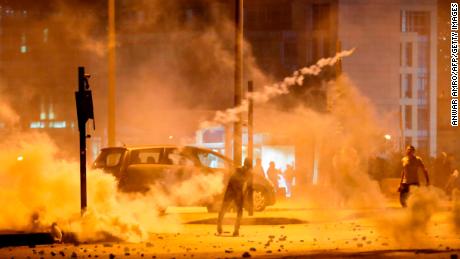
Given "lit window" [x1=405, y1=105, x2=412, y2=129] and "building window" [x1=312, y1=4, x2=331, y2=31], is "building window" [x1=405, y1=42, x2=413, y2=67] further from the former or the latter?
"building window" [x1=312, y1=4, x2=331, y2=31]

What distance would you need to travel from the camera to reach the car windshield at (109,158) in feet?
70.8

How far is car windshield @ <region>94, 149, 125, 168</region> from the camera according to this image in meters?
21.6

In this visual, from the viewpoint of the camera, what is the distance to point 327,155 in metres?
34.6

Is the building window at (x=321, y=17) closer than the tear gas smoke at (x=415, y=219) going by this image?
No

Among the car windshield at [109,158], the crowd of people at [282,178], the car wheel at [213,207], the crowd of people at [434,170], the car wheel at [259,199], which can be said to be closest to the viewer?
the car windshield at [109,158]

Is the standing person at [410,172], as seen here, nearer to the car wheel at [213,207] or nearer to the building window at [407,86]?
the car wheel at [213,207]

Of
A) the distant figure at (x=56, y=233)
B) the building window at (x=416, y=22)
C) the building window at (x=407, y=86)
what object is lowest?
the distant figure at (x=56, y=233)

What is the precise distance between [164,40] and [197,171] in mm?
21632

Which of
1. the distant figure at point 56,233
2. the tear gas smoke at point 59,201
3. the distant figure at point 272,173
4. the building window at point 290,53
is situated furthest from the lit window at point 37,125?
the distant figure at point 56,233

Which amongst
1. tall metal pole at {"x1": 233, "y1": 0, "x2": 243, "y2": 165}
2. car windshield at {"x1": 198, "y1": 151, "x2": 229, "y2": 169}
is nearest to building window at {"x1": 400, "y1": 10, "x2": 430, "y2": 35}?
car windshield at {"x1": 198, "y1": 151, "x2": 229, "y2": 169}

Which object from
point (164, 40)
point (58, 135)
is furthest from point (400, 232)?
point (58, 135)

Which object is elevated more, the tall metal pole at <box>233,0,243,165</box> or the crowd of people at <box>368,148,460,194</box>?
the tall metal pole at <box>233,0,243,165</box>

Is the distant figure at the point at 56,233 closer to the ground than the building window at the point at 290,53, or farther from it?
closer to the ground

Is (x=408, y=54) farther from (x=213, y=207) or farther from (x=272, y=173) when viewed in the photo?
(x=213, y=207)
